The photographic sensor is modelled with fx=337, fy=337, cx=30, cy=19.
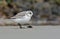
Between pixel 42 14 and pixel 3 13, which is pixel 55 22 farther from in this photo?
pixel 3 13

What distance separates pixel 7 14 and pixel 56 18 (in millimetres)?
1330

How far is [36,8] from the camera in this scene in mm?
9531

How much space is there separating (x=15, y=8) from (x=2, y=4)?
1.25 ft

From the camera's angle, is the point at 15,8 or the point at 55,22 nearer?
the point at 55,22

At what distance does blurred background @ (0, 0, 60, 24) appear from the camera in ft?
30.0

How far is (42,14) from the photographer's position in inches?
367

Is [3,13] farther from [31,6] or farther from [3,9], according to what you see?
[31,6]

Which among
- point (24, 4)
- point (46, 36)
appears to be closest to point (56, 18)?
point (24, 4)

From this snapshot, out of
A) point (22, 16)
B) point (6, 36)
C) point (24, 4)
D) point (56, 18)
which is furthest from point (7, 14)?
point (6, 36)

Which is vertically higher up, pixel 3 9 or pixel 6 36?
Answer: pixel 6 36

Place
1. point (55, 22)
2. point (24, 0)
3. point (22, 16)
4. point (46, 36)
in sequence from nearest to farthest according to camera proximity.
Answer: point (46, 36)
point (22, 16)
point (55, 22)
point (24, 0)

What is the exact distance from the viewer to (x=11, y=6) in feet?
31.3

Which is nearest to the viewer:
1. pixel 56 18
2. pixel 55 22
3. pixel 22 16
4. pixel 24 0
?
pixel 22 16

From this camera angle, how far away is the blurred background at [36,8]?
30.0ft
